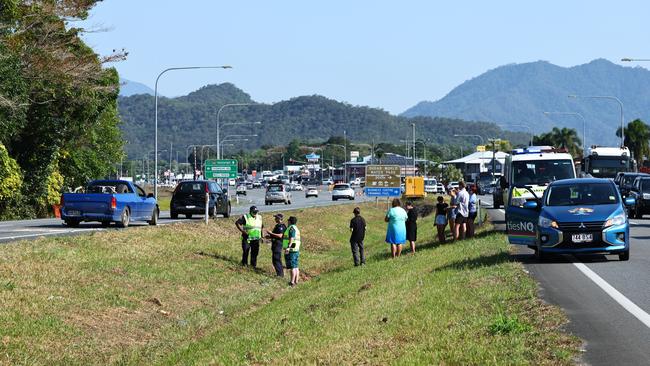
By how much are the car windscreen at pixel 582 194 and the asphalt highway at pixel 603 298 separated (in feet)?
3.91

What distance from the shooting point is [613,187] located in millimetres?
21641

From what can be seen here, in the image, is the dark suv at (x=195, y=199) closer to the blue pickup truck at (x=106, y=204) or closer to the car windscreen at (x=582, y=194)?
the blue pickup truck at (x=106, y=204)

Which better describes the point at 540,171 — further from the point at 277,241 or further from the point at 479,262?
the point at 479,262

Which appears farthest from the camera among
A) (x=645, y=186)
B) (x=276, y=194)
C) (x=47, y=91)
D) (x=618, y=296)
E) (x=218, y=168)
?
(x=276, y=194)

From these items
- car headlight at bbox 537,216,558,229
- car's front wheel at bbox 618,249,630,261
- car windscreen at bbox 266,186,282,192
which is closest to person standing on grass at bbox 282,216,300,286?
car headlight at bbox 537,216,558,229

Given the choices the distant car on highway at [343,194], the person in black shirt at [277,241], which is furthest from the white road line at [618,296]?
the distant car on highway at [343,194]

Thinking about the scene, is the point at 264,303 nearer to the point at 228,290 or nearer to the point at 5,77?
the point at 228,290

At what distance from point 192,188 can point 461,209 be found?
1705 centimetres

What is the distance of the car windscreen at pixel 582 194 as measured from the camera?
69.9ft

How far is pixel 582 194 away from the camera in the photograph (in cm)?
2156

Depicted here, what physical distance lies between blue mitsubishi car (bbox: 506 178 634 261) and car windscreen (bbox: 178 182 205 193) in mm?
24658

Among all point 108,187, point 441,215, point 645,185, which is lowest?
point 441,215

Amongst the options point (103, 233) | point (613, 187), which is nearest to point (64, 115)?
point (103, 233)

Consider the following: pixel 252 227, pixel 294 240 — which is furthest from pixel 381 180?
pixel 294 240
